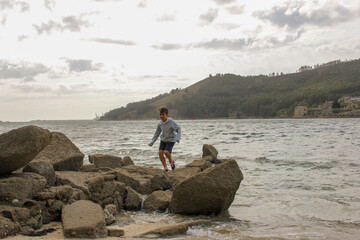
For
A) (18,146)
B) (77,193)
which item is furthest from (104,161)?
(18,146)

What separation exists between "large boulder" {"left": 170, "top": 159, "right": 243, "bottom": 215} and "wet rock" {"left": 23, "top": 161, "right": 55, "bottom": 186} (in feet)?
7.92

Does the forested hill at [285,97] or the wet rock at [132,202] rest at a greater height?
the forested hill at [285,97]

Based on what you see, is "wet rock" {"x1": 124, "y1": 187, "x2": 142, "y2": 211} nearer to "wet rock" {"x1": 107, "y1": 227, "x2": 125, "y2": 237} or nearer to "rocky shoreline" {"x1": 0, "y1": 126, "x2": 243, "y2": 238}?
"rocky shoreline" {"x1": 0, "y1": 126, "x2": 243, "y2": 238}

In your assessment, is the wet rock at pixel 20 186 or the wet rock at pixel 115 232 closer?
the wet rock at pixel 115 232

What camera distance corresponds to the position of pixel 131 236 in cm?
479

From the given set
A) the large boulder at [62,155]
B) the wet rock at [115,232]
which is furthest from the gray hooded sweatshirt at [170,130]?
the wet rock at [115,232]

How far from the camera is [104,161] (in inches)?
404

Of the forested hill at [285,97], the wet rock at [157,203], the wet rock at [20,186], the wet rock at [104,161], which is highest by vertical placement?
the forested hill at [285,97]

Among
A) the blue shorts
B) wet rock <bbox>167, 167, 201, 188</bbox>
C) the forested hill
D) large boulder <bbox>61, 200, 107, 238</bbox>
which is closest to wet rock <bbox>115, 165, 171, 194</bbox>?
wet rock <bbox>167, 167, 201, 188</bbox>

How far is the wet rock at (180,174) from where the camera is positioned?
8.89m

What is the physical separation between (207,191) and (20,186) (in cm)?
333

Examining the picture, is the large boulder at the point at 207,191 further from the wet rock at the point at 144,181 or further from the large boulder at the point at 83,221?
the large boulder at the point at 83,221

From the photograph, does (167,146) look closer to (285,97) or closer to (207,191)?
(207,191)

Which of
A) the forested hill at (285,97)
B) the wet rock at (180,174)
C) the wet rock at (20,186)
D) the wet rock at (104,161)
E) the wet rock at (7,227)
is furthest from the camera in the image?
the forested hill at (285,97)
